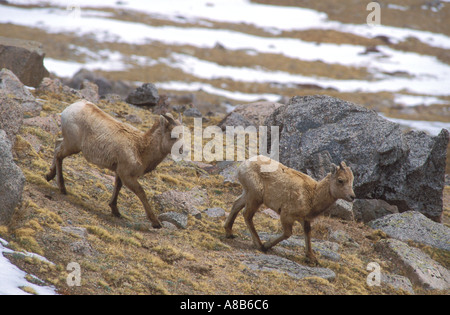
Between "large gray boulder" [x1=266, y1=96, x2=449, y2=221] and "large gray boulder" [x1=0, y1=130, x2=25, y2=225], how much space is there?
11.2 metres

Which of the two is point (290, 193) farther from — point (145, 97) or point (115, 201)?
point (145, 97)

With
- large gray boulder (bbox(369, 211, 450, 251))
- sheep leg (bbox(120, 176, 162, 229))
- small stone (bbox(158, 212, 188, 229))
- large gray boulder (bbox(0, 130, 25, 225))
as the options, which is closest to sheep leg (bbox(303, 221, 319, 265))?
small stone (bbox(158, 212, 188, 229))

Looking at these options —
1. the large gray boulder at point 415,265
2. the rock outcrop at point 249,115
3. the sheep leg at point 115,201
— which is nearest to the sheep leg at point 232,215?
the sheep leg at point 115,201

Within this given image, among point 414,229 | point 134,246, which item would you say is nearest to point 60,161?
point 134,246

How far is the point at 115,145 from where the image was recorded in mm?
13273

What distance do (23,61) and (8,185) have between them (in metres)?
18.4

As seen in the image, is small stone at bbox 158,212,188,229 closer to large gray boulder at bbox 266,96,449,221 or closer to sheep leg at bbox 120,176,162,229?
sheep leg at bbox 120,176,162,229

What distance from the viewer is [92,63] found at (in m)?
77.2

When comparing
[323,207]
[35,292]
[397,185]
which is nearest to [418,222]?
[397,185]

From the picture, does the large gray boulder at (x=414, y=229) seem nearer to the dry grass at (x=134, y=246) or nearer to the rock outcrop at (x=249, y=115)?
the dry grass at (x=134, y=246)

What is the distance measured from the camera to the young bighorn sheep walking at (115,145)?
43.4 ft

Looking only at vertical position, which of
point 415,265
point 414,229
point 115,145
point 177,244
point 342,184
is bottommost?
point 414,229

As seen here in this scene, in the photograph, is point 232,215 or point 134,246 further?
point 232,215
